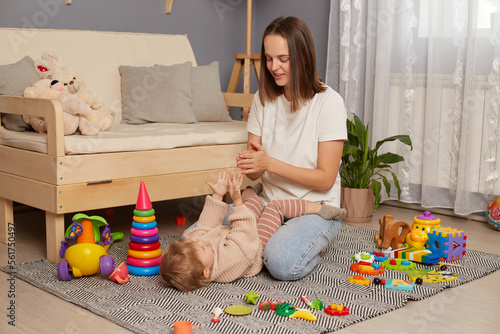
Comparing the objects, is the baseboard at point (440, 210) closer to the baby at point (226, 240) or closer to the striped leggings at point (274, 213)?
the baby at point (226, 240)

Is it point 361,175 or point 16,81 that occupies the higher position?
point 16,81

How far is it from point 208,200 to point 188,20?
184 centimetres

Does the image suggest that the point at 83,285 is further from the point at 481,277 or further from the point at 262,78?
the point at 481,277

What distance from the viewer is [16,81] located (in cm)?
230

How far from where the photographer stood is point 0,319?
1543mm

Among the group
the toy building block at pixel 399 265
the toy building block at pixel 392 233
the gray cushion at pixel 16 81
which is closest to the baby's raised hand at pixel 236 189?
the toy building block at pixel 399 265

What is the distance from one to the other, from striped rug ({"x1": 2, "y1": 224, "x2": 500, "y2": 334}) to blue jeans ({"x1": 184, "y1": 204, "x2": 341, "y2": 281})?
0.13 ft

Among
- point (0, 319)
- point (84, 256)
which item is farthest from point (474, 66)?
point (0, 319)

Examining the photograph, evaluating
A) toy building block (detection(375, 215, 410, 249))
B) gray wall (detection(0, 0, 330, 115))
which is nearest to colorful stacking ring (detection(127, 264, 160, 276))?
toy building block (detection(375, 215, 410, 249))

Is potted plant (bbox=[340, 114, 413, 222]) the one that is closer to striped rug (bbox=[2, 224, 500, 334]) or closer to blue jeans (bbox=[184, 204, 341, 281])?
striped rug (bbox=[2, 224, 500, 334])

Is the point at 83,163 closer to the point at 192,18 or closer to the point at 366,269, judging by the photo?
the point at 366,269

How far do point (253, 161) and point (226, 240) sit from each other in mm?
252

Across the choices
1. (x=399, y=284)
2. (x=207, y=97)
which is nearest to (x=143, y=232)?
(x=399, y=284)

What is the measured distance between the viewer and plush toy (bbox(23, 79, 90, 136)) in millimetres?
2137
